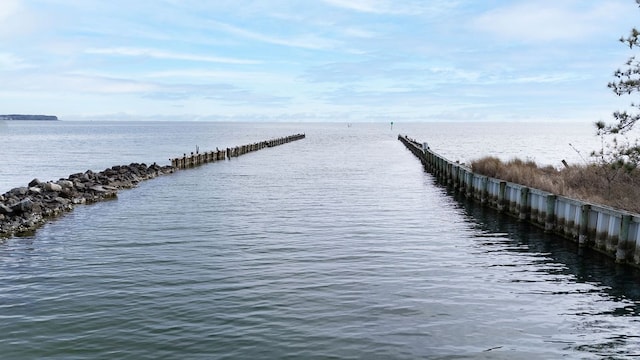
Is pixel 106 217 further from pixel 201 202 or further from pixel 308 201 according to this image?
pixel 308 201

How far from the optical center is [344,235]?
22391 millimetres

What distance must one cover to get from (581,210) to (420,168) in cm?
3881

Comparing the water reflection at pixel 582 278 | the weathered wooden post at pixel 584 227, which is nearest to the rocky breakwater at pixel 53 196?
the water reflection at pixel 582 278

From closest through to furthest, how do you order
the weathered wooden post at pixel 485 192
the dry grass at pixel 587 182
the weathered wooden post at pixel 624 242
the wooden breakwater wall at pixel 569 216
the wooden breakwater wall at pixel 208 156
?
the weathered wooden post at pixel 624 242
the wooden breakwater wall at pixel 569 216
the dry grass at pixel 587 182
the weathered wooden post at pixel 485 192
the wooden breakwater wall at pixel 208 156

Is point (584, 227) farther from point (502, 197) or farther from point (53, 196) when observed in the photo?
point (53, 196)

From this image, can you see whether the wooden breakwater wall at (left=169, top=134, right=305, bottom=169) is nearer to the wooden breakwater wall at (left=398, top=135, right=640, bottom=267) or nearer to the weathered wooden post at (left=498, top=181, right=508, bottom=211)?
the wooden breakwater wall at (left=398, top=135, right=640, bottom=267)

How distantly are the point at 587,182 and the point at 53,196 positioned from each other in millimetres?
27406

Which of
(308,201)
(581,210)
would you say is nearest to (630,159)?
(581,210)

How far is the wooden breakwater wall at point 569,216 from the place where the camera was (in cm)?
1733

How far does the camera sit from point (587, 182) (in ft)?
94.5

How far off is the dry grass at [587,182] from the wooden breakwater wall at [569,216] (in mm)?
1205

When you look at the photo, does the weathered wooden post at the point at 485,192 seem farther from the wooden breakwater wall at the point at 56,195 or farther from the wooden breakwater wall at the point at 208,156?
the wooden breakwater wall at the point at 208,156

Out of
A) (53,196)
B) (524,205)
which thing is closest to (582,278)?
(524,205)

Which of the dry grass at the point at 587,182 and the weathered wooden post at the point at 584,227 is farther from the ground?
the dry grass at the point at 587,182
